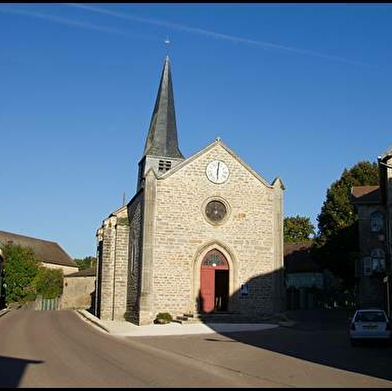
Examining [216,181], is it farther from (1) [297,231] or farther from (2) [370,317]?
(1) [297,231]

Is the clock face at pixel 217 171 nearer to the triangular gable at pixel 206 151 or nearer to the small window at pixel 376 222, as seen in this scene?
the triangular gable at pixel 206 151

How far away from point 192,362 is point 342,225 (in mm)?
29488

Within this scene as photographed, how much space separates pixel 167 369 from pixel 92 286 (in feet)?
178

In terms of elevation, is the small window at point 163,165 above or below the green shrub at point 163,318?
above

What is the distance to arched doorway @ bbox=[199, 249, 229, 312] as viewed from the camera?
1198 inches

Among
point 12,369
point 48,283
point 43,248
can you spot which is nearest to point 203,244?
point 12,369

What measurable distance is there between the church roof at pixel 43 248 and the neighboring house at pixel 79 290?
1306 cm

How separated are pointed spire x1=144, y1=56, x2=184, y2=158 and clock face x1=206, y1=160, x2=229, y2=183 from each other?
7231 mm

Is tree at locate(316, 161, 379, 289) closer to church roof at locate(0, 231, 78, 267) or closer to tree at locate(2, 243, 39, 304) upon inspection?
tree at locate(2, 243, 39, 304)

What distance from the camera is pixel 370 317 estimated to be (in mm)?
18375

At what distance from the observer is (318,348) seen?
1686 centimetres

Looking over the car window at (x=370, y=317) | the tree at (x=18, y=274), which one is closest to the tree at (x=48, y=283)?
the tree at (x=18, y=274)

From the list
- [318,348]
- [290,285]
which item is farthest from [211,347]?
[290,285]

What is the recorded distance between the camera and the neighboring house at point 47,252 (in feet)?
262
